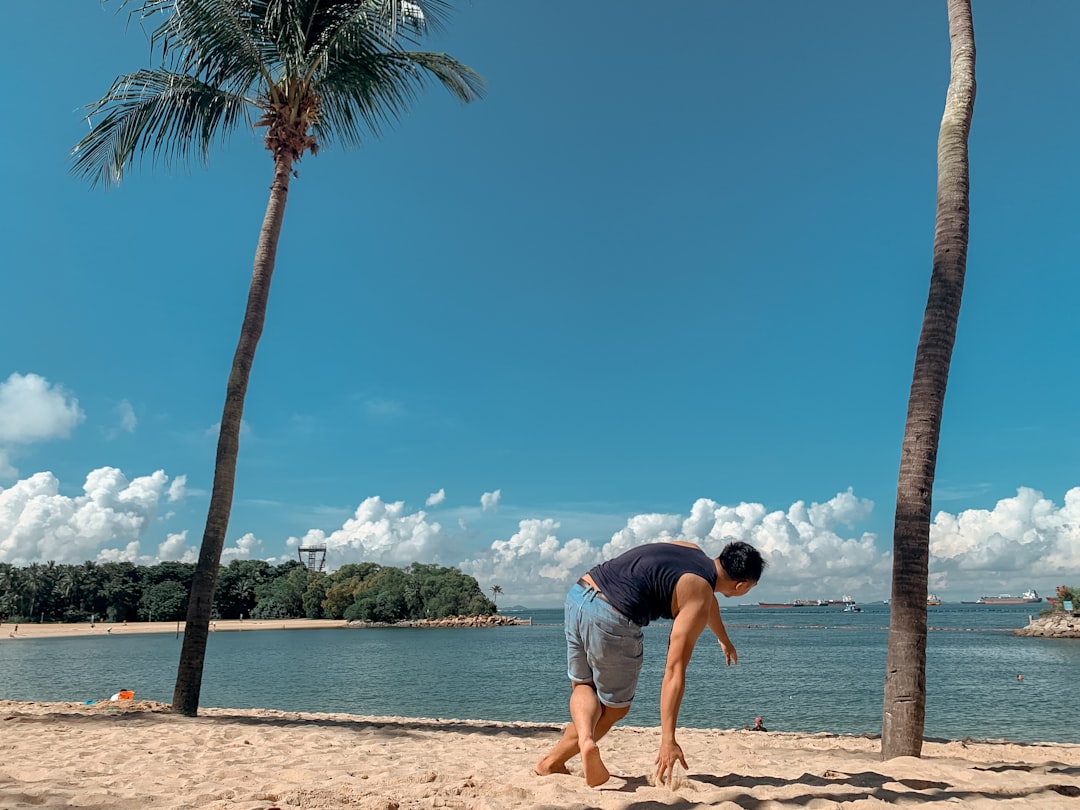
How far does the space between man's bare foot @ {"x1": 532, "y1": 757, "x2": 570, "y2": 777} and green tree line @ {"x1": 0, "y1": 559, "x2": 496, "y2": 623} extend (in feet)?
340

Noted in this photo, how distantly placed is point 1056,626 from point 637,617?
266 ft

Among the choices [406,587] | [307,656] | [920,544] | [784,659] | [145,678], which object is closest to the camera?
[920,544]

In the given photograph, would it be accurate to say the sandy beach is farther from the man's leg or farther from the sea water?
the man's leg

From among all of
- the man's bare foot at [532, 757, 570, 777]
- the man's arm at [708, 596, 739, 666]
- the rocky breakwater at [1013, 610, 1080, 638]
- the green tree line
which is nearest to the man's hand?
the man's arm at [708, 596, 739, 666]

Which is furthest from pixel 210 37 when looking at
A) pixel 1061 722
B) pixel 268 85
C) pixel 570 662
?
pixel 1061 722

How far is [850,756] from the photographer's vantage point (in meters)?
6.14

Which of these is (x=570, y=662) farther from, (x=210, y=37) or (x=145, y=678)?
(x=145, y=678)

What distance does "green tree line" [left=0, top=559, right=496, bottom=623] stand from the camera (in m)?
98.7

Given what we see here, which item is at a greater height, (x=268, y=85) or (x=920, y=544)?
(x=268, y=85)

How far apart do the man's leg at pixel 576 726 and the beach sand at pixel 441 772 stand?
0.29ft

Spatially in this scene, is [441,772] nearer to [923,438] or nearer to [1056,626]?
[923,438]

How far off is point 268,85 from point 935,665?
41976mm

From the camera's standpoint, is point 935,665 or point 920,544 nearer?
point 920,544

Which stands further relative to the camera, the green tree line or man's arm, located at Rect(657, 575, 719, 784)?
the green tree line
